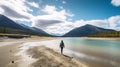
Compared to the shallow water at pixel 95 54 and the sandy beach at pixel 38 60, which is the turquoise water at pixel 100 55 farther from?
the sandy beach at pixel 38 60

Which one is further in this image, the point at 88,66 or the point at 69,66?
the point at 88,66

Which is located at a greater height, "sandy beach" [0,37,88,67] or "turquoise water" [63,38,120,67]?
"sandy beach" [0,37,88,67]

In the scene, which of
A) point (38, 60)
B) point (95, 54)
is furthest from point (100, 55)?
point (38, 60)

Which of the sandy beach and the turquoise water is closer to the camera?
the sandy beach

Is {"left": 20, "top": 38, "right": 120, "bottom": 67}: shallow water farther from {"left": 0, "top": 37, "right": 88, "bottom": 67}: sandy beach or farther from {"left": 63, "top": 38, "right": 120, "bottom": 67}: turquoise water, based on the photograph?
{"left": 0, "top": 37, "right": 88, "bottom": 67}: sandy beach

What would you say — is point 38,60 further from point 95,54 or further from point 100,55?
point 95,54

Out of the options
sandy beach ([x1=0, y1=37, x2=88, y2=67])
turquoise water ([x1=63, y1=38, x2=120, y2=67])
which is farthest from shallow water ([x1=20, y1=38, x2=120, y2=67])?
sandy beach ([x1=0, y1=37, x2=88, y2=67])

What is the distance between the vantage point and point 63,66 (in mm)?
15570

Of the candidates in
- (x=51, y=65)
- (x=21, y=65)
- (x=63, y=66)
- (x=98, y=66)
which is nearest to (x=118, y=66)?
(x=98, y=66)

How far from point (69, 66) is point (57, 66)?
1.50 meters

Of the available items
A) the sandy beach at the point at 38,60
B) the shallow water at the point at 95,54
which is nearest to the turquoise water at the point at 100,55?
the shallow water at the point at 95,54

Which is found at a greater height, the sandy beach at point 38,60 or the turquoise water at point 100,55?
the sandy beach at point 38,60

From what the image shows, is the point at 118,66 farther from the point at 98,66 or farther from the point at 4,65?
the point at 4,65

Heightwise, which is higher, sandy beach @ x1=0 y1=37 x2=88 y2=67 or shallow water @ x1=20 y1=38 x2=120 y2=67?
sandy beach @ x1=0 y1=37 x2=88 y2=67
